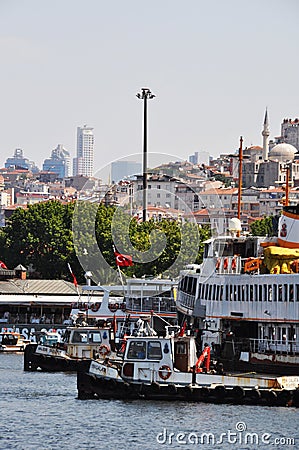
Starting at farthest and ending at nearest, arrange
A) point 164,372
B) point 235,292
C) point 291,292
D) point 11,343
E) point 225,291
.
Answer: point 11,343 → point 225,291 → point 235,292 → point 291,292 → point 164,372

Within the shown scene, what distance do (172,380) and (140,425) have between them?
4494mm

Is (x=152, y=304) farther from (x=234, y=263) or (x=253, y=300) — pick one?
(x=253, y=300)

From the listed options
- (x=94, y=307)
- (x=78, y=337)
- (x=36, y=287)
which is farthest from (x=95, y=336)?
(x=36, y=287)

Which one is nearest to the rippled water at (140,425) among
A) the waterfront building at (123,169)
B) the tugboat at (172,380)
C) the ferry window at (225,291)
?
the tugboat at (172,380)

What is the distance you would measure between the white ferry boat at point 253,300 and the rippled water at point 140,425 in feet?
33.0

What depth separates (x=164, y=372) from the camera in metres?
50.7

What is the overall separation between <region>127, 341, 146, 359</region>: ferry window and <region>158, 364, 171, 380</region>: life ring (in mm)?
951

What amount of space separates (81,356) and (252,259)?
9.50m

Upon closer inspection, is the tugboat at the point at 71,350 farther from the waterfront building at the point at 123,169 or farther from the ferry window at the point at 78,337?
the waterfront building at the point at 123,169

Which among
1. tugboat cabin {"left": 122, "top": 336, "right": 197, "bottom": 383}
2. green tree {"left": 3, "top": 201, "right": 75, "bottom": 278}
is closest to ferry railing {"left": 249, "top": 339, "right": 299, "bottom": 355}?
A: tugboat cabin {"left": 122, "top": 336, "right": 197, "bottom": 383}

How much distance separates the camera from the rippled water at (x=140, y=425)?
43812 millimetres

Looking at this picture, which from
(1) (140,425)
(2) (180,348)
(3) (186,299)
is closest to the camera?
(1) (140,425)

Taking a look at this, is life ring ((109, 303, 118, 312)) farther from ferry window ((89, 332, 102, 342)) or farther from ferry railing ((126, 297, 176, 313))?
ferry window ((89, 332, 102, 342))

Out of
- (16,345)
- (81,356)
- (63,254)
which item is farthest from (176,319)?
(63,254)
